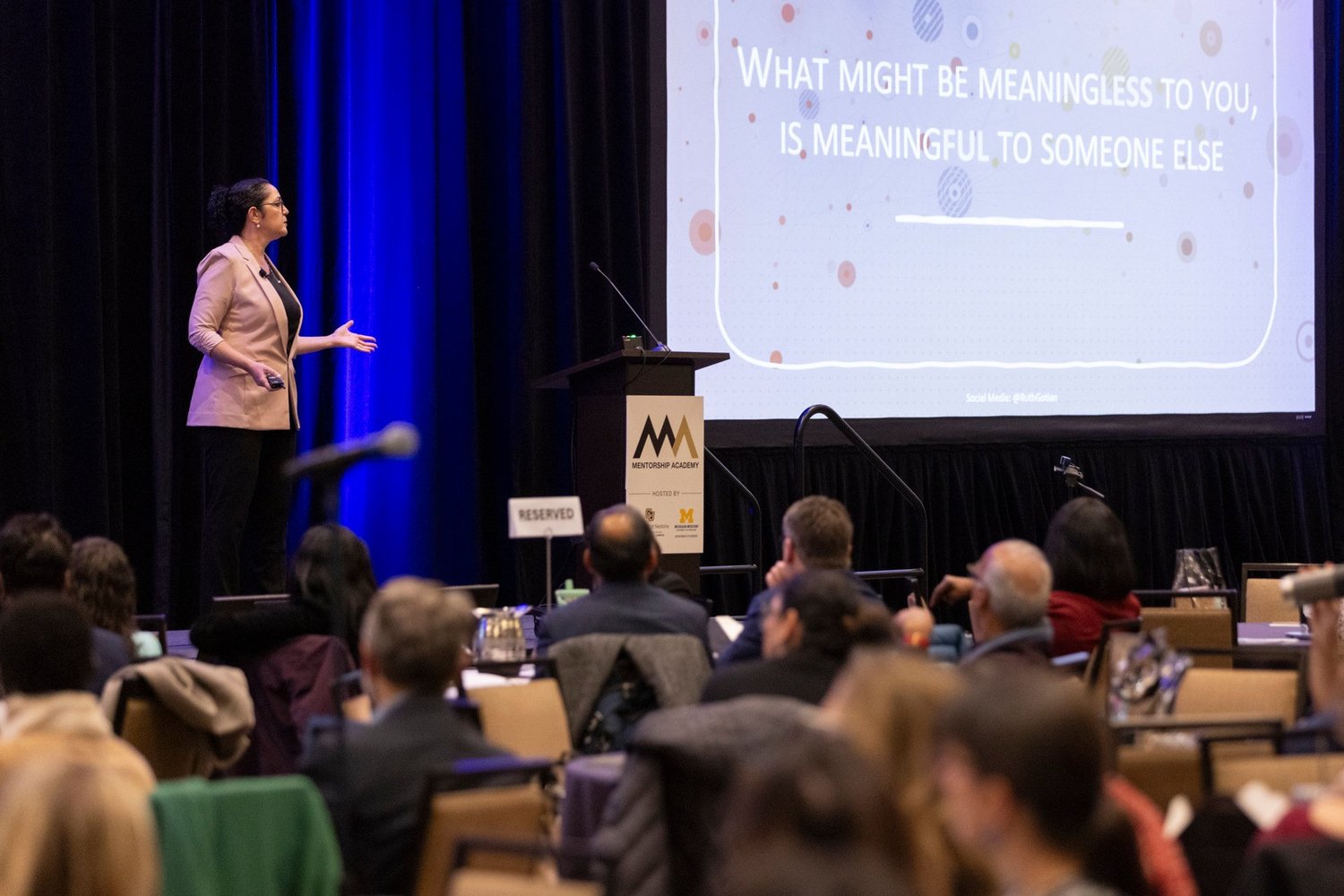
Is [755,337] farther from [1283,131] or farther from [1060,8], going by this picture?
[1283,131]

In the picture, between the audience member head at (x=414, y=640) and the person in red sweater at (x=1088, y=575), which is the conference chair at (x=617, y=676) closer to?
the audience member head at (x=414, y=640)

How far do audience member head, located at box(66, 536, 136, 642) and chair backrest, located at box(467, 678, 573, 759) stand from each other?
99 cm

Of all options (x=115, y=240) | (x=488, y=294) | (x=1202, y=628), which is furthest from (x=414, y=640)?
(x=488, y=294)

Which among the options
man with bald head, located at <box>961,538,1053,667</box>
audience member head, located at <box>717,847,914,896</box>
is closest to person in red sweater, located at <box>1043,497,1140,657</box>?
man with bald head, located at <box>961,538,1053,667</box>

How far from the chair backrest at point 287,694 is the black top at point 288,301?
2.15 meters

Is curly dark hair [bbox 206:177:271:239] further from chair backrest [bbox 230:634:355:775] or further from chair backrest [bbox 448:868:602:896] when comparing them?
chair backrest [bbox 448:868:602:896]

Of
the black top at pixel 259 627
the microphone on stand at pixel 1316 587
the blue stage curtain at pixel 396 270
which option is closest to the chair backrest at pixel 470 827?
the microphone on stand at pixel 1316 587

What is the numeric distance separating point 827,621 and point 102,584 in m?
1.84

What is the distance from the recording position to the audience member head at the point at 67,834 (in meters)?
1.75

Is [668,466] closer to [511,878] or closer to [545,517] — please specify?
[545,517]

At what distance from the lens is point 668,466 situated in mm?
6020

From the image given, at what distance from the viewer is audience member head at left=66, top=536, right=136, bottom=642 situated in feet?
12.4

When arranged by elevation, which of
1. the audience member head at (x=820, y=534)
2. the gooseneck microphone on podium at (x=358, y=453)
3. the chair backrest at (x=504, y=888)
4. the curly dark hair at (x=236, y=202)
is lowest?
the chair backrest at (x=504, y=888)

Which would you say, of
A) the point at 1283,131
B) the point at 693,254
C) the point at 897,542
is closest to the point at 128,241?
the point at 693,254
